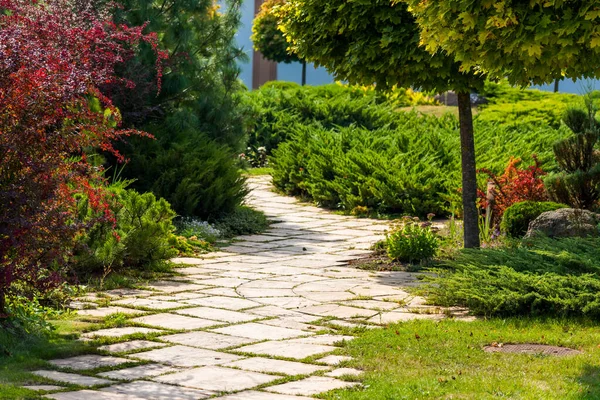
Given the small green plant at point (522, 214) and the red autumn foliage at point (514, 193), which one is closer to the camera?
the small green plant at point (522, 214)

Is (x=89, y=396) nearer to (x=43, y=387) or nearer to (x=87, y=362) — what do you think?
(x=43, y=387)

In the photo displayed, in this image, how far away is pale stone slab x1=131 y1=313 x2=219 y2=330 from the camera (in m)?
7.36

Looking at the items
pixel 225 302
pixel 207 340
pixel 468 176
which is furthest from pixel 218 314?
pixel 468 176

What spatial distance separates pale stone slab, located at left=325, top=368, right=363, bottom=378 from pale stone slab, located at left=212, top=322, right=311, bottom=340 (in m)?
1.05

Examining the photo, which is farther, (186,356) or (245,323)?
(245,323)

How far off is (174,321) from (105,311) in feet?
2.20


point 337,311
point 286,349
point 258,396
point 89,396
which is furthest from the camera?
point 337,311

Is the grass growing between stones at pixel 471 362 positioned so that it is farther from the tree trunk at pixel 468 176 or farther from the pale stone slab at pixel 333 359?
the tree trunk at pixel 468 176

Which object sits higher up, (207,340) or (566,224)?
(566,224)

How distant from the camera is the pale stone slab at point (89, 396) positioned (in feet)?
17.2

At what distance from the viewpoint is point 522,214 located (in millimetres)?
10961

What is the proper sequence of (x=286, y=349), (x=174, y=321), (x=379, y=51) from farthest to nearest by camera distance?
(x=379, y=51) → (x=174, y=321) → (x=286, y=349)

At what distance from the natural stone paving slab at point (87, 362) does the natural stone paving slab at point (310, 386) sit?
1211mm

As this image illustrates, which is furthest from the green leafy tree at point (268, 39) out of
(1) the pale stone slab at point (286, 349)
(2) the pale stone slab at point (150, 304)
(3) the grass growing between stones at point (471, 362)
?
(1) the pale stone slab at point (286, 349)
